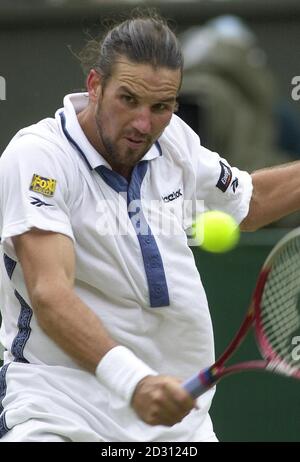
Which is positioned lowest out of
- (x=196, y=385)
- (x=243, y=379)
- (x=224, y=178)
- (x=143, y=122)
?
(x=243, y=379)

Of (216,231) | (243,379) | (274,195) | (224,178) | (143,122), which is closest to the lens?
(143,122)

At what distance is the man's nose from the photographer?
14.8ft

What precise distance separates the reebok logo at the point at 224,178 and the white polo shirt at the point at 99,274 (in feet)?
1.28

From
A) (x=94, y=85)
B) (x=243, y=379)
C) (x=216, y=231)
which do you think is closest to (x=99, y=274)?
(x=94, y=85)

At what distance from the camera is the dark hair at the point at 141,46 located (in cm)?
459

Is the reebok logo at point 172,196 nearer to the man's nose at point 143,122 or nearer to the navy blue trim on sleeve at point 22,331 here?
the man's nose at point 143,122

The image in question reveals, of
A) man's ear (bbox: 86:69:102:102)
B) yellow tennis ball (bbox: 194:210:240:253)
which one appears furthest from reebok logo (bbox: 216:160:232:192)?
man's ear (bbox: 86:69:102:102)

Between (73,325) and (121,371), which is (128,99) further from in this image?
(121,371)

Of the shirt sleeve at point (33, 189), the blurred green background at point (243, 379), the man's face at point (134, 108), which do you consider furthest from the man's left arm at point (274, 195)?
the blurred green background at point (243, 379)

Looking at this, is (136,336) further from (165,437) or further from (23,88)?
(23,88)

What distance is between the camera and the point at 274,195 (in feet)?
17.5

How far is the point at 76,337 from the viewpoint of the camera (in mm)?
4203
